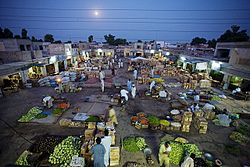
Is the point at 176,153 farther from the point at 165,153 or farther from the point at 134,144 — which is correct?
the point at 134,144

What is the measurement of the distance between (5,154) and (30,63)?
1425 cm

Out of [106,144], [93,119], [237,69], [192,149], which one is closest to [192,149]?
[192,149]

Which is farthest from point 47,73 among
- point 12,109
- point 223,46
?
point 223,46

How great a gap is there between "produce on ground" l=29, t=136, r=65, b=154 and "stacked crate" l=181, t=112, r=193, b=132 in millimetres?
7069

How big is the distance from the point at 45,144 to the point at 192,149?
7.34 meters

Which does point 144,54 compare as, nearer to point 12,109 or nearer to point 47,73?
point 47,73

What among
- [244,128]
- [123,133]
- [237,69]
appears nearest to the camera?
[123,133]

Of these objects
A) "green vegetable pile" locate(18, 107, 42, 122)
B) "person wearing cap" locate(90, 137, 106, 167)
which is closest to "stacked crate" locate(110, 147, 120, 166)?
"person wearing cap" locate(90, 137, 106, 167)

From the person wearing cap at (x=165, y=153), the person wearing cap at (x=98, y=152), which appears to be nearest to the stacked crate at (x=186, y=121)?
the person wearing cap at (x=165, y=153)

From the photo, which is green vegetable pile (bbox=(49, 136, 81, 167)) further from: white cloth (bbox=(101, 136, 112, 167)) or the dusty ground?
white cloth (bbox=(101, 136, 112, 167))

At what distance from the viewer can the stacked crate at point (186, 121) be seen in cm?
805

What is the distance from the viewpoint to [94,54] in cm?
4706

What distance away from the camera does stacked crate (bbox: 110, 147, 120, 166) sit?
5664 mm

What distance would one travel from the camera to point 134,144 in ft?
22.7
